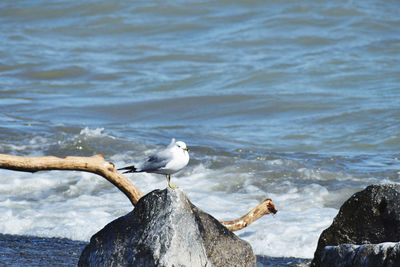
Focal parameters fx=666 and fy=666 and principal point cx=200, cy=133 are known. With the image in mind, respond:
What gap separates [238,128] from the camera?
9562 mm

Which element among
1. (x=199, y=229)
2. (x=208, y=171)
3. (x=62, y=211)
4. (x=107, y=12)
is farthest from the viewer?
(x=107, y=12)

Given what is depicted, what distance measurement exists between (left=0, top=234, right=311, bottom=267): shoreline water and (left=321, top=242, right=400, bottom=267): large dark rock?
38.6 inches

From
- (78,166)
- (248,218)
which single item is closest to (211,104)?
(248,218)

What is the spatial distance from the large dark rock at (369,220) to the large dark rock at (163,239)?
Result: 594 mm

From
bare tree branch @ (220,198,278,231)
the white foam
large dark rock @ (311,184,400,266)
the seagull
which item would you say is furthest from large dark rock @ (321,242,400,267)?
the white foam

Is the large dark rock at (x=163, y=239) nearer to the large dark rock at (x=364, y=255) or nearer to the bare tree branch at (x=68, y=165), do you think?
the bare tree branch at (x=68, y=165)

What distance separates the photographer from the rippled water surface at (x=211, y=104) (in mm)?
6008

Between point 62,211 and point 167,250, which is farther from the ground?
point 167,250

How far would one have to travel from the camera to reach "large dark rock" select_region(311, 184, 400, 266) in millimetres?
3652

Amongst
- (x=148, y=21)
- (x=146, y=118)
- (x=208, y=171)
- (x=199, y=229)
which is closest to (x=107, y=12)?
(x=148, y=21)

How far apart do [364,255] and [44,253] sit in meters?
2.27

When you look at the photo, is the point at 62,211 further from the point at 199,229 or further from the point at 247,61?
Result: the point at 247,61

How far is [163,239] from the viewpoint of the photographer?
3287mm

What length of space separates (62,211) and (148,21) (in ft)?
40.7
